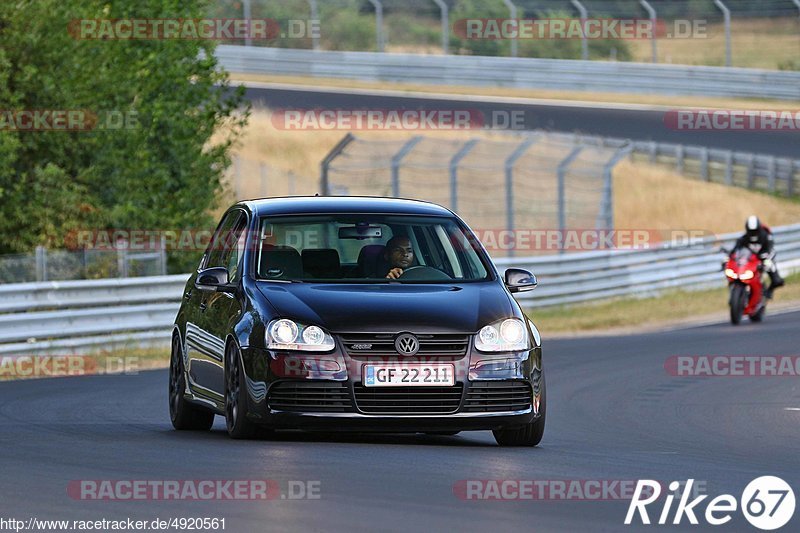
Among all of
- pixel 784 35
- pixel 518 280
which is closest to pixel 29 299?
pixel 518 280

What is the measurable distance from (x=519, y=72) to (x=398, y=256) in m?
36.4

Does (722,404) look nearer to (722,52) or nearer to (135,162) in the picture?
(135,162)

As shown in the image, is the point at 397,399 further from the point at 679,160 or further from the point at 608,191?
the point at 679,160

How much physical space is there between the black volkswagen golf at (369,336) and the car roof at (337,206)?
0.02 meters

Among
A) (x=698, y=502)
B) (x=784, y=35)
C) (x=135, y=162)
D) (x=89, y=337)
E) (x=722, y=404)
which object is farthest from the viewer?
(x=784, y=35)

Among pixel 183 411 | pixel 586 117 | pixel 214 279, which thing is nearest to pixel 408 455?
pixel 214 279

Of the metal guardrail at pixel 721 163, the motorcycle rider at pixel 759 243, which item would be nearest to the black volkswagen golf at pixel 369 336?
the motorcycle rider at pixel 759 243

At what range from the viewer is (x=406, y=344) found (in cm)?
970

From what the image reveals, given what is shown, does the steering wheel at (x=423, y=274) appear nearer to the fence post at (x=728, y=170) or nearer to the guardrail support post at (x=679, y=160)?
the fence post at (x=728, y=170)

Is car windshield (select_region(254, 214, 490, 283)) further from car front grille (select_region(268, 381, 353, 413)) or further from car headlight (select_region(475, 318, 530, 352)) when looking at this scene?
car front grille (select_region(268, 381, 353, 413))

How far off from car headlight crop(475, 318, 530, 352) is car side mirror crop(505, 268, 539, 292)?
0.60 m

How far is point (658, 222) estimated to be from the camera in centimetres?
3950

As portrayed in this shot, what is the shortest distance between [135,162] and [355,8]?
1198 inches

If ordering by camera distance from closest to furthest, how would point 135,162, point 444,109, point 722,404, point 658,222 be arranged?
point 722,404
point 135,162
point 658,222
point 444,109
